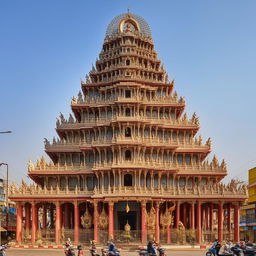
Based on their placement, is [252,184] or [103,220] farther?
A: [252,184]

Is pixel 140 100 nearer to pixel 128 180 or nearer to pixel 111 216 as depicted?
pixel 128 180

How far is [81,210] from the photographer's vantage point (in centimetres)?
6312

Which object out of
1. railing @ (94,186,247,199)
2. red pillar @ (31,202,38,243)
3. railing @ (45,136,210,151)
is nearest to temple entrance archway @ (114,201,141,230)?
railing @ (94,186,247,199)

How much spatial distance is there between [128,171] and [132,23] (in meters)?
26.8

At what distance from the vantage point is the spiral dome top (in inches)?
2776

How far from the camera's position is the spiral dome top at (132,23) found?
231ft

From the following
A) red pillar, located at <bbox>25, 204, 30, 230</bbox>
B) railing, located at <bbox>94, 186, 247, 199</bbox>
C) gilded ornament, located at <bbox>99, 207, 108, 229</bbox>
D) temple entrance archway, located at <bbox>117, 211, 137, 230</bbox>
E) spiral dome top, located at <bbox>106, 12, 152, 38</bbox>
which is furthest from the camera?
spiral dome top, located at <bbox>106, 12, 152, 38</bbox>

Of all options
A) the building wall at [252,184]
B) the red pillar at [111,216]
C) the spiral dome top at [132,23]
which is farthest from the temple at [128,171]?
the building wall at [252,184]

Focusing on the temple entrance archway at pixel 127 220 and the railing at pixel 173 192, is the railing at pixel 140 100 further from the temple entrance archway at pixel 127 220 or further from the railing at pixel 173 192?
the temple entrance archway at pixel 127 220

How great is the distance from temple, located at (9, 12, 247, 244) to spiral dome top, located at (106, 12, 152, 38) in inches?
99.0

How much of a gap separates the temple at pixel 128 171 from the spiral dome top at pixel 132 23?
251 cm

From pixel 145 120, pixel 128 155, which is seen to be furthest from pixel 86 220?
pixel 145 120

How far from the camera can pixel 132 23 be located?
70875mm

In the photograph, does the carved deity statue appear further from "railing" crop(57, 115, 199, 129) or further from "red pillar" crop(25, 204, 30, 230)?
"railing" crop(57, 115, 199, 129)
